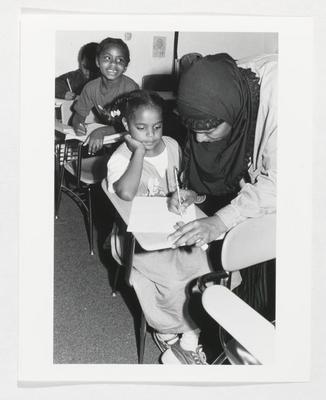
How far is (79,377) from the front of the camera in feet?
4.01

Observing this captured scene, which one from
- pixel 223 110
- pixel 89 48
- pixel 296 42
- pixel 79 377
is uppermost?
pixel 89 48

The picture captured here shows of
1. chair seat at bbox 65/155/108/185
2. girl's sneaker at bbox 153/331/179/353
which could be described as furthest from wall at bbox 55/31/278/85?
girl's sneaker at bbox 153/331/179/353

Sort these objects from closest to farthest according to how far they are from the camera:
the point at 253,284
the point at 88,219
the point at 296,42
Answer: the point at 296,42
the point at 253,284
the point at 88,219

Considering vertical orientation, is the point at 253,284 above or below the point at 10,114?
below

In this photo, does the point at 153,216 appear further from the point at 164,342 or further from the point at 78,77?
the point at 78,77

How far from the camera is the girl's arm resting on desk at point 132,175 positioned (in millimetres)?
1430

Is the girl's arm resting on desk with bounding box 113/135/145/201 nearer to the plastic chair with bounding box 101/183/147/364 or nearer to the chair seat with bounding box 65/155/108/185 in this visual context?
the plastic chair with bounding box 101/183/147/364

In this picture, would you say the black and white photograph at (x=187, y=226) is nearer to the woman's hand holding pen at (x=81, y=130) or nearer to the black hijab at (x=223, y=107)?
the black hijab at (x=223, y=107)

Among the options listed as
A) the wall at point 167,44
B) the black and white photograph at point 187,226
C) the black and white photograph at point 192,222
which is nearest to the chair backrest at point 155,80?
Answer: the wall at point 167,44

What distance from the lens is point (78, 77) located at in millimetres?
2373

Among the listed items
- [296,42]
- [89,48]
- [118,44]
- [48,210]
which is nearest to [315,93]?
[296,42]

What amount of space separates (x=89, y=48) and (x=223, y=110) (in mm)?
647

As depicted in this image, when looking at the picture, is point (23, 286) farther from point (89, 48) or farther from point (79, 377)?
point (89, 48)

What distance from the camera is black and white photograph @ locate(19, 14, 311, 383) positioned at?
1.20m
